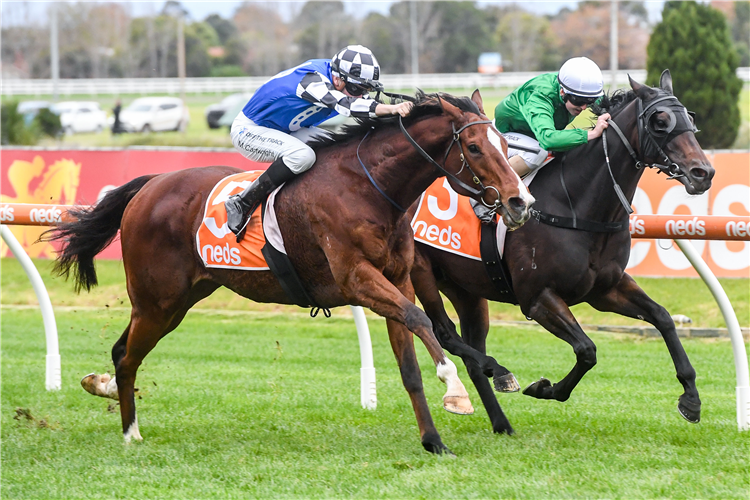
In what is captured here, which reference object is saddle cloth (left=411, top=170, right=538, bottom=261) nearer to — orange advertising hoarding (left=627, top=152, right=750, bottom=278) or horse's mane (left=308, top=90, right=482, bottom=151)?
horse's mane (left=308, top=90, right=482, bottom=151)

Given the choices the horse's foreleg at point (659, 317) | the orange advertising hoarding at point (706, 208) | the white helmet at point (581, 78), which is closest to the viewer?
the horse's foreleg at point (659, 317)

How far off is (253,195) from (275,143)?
0.34 metres

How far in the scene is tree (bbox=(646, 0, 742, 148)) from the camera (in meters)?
17.3

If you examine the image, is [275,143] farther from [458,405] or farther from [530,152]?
[458,405]

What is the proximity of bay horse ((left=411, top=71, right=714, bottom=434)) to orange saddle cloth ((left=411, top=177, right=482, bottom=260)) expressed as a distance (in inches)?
10.2

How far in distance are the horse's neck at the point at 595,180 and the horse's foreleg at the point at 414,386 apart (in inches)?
43.8

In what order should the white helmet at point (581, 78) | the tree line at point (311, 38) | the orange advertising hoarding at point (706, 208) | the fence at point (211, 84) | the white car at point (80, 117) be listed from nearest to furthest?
the white helmet at point (581, 78), the orange advertising hoarding at point (706, 208), the fence at point (211, 84), the white car at point (80, 117), the tree line at point (311, 38)

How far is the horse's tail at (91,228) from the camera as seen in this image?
6000 mm

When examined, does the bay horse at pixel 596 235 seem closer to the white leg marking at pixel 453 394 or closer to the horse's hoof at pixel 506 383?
the horse's hoof at pixel 506 383

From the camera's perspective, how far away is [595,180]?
5.12m

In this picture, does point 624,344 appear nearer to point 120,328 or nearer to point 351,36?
point 120,328

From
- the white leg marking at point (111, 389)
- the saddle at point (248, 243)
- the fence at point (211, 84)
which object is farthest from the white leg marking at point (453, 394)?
the fence at point (211, 84)

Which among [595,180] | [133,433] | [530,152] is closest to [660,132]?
[595,180]

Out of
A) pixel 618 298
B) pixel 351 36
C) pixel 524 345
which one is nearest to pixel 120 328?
pixel 524 345
